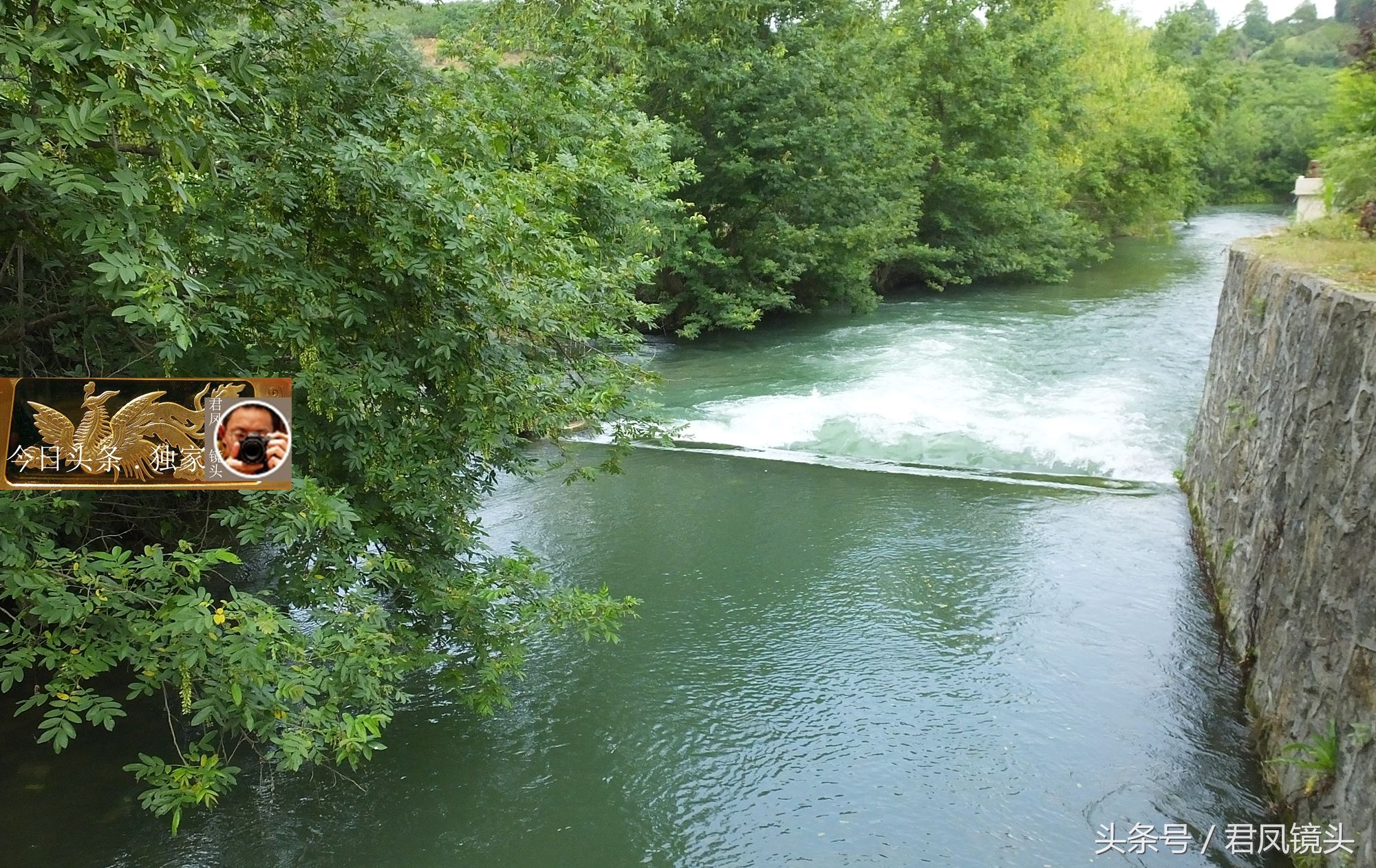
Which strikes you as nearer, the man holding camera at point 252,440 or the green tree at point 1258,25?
the man holding camera at point 252,440

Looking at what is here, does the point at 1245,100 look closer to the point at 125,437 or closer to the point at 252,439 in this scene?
the point at 252,439

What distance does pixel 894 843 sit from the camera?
539 cm

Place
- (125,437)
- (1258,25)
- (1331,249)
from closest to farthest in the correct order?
(125,437)
(1331,249)
(1258,25)

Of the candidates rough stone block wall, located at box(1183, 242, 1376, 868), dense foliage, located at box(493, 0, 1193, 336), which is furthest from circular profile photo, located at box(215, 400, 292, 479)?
dense foliage, located at box(493, 0, 1193, 336)

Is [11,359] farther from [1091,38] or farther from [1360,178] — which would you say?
[1091,38]

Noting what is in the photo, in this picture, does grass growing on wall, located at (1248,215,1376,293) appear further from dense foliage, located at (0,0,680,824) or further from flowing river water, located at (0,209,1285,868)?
dense foliage, located at (0,0,680,824)

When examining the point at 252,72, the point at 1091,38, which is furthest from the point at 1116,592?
the point at 1091,38

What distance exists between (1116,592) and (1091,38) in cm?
2708

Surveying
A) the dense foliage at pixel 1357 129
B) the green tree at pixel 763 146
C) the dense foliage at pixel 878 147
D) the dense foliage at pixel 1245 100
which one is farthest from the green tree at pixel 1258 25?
the dense foliage at pixel 1357 129

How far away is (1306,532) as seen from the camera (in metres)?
5.26

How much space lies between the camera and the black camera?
3670mm

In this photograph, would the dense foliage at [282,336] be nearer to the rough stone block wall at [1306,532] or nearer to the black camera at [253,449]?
the black camera at [253,449]

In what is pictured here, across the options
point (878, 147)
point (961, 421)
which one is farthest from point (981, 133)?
point (961, 421)

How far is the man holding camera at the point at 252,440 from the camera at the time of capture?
3629mm
